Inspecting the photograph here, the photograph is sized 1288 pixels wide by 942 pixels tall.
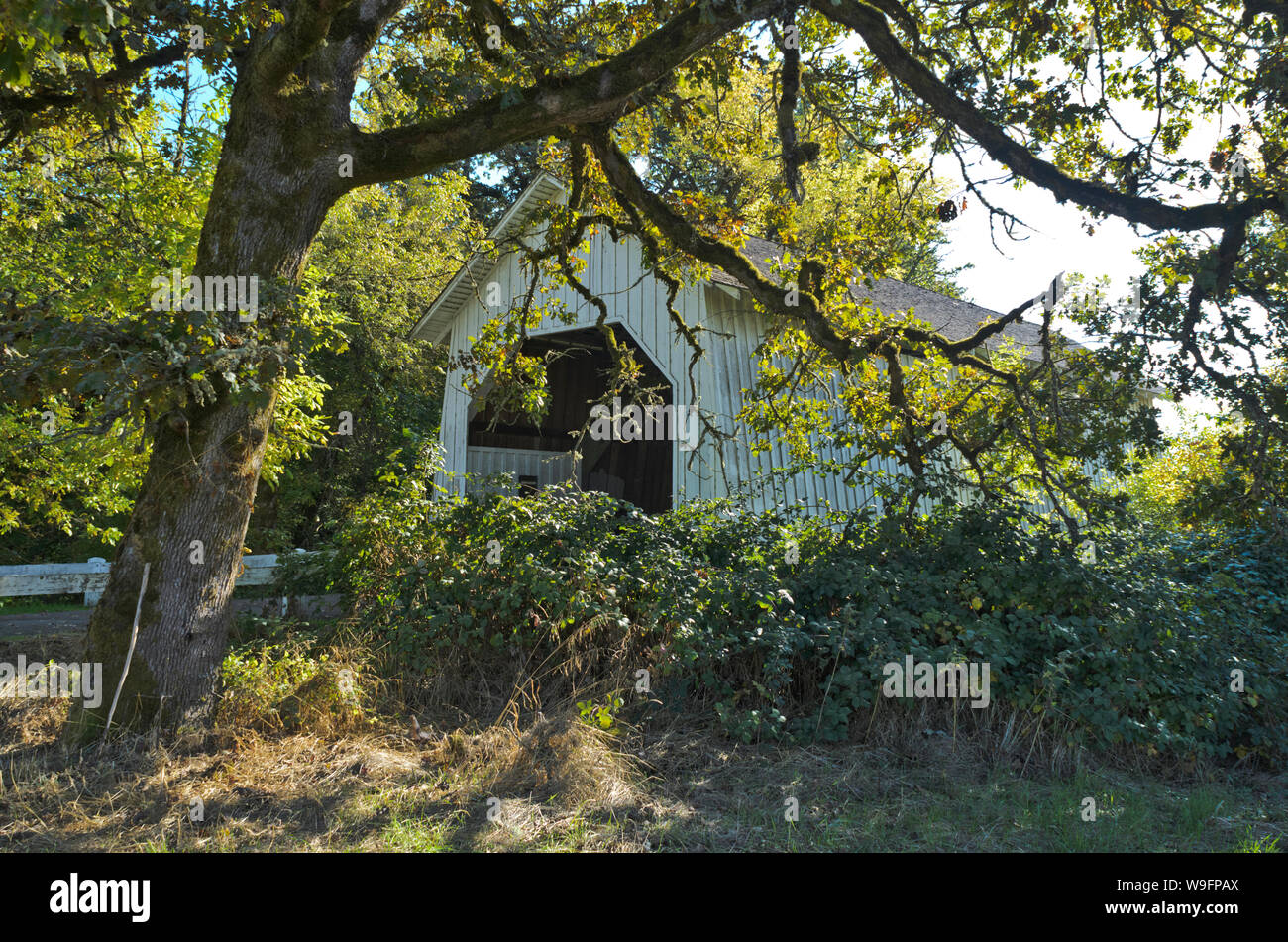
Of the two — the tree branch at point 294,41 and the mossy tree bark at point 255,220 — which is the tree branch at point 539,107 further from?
the tree branch at point 294,41

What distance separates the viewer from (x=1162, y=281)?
315 inches

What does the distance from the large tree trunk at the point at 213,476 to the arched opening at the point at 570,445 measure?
1029 centimetres

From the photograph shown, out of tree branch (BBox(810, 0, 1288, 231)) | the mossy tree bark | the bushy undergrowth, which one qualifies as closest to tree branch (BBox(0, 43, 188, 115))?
the mossy tree bark

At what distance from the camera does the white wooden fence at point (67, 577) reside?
11.0 m

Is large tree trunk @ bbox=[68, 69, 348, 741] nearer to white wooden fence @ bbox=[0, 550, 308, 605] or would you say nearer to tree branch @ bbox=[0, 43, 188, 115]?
tree branch @ bbox=[0, 43, 188, 115]

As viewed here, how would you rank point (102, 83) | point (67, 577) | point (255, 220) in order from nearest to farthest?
point (255, 220), point (102, 83), point (67, 577)

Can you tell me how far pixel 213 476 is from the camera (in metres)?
5.79

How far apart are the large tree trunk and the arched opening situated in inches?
405

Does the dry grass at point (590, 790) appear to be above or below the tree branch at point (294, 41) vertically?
below

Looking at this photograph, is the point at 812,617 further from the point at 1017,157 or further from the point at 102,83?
the point at 102,83

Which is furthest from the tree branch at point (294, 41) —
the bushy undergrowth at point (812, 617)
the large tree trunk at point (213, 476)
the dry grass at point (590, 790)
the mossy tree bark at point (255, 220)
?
the dry grass at point (590, 790)

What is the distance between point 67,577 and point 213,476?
7.70 meters

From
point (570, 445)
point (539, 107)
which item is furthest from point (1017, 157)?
point (570, 445)

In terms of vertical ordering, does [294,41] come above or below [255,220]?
above
